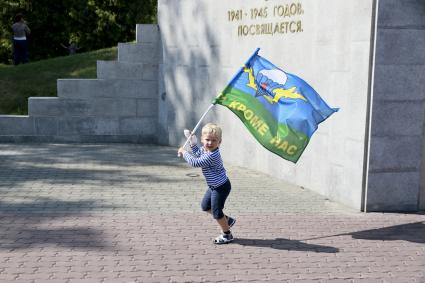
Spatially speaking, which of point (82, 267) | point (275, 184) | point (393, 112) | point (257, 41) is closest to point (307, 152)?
point (275, 184)

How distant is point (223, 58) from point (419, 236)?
576cm

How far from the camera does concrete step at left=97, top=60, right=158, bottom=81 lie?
44.2 ft

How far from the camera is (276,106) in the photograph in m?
7.16

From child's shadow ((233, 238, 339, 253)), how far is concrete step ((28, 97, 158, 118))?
7.28 m

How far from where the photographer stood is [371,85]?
793cm

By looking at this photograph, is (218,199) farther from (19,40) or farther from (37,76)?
(19,40)

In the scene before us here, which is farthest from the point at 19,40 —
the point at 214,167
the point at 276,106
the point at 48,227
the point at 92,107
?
the point at 214,167

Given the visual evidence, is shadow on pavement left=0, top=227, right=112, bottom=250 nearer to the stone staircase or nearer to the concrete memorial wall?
the concrete memorial wall

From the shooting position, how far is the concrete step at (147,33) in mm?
13602

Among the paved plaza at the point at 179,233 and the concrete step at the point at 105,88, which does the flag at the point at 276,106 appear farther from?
the concrete step at the point at 105,88

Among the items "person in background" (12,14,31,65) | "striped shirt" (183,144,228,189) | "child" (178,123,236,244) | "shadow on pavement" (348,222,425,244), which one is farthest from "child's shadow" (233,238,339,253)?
"person in background" (12,14,31,65)

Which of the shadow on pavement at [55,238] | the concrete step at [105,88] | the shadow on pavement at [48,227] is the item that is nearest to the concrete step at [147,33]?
the concrete step at [105,88]

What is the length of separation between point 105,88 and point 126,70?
2.14 ft

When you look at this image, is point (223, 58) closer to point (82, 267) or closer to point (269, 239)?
point (269, 239)
